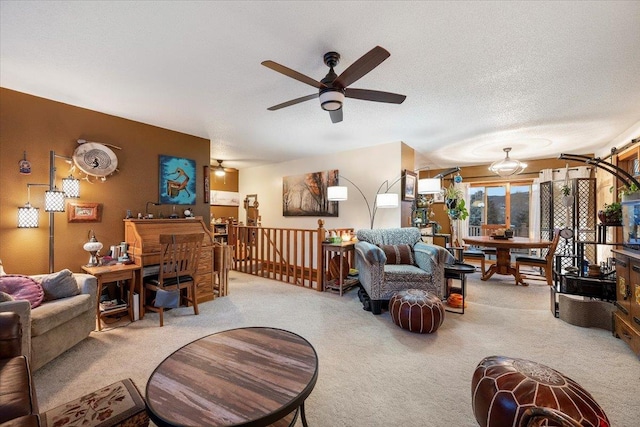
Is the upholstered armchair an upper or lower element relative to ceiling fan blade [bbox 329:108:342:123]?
lower

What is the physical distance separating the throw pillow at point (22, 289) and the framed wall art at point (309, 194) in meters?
4.25

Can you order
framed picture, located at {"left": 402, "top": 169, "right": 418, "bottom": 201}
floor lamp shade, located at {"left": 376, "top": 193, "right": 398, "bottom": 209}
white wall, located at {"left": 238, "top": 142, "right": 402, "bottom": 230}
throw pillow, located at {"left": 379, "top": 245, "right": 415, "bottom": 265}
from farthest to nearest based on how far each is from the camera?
white wall, located at {"left": 238, "top": 142, "right": 402, "bottom": 230} < framed picture, located at {"left": 402, "top": 169, "right": 418, "bottom": 201} < floor lamp shade, located at {"left": 376, "top": 193, "right": 398, "bottom": 209} < throw pillow, located at {"left": 379, "top": 245, "right": 415, "bottom": 265}

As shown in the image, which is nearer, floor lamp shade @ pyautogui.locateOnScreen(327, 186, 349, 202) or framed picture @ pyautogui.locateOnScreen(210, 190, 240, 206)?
floor lamp shade @ pyautogui.locateOnScreen(327, 186, 349, 202)

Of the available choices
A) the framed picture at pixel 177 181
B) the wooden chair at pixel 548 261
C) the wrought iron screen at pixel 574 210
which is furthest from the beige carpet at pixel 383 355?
the wrought iron screen at pixel 574 210

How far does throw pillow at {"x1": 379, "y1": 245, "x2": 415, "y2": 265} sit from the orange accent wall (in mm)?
3284

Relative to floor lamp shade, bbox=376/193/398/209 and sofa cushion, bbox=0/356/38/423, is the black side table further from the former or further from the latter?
sofa cushion, bbox=0/356/38/423

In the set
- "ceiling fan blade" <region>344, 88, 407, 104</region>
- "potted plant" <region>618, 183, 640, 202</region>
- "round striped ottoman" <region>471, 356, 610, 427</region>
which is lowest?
"round striped ottoman" <region>471, 356, 610, 427</region>

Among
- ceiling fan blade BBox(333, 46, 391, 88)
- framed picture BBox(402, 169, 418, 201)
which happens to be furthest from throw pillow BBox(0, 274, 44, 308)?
framed picture BBox(402, 169, 418, 201)

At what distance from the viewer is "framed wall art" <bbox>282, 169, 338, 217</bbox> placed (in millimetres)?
5527

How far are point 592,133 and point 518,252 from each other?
3587 mm

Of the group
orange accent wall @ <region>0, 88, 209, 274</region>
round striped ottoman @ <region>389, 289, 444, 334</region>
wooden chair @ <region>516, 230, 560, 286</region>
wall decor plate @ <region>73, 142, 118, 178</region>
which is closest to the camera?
round striped ottoman @ <region>389, 289, 444, 334</region>

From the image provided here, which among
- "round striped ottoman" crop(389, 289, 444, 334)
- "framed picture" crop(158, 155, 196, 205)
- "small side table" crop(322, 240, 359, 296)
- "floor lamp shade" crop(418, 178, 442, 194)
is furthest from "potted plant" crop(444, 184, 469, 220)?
"framed picture" crop(158, 155, 196, 205)

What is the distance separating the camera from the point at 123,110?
320 centimetres

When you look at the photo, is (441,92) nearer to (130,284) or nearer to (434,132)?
(434,132)
